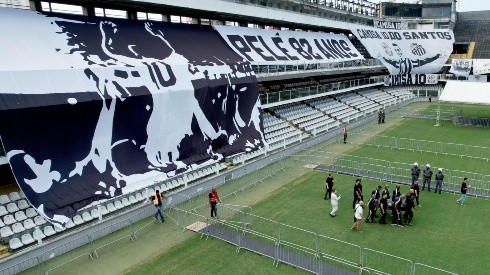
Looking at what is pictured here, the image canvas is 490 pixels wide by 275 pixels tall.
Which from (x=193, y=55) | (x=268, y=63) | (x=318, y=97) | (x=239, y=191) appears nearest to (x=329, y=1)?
(x=318, y=97)

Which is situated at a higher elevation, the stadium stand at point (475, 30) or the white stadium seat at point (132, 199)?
the stadium stand at point (475, 30)

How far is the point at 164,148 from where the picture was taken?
67.1 feet

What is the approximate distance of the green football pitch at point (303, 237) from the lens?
13219mm

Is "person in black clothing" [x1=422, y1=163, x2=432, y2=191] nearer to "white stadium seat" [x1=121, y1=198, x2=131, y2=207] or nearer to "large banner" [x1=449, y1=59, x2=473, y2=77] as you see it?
"white stadium seat" [x1=121, y1=198, x2=131, y2=207]

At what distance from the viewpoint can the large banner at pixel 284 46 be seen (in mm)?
30688

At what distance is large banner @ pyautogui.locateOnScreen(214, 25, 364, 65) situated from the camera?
30.7 meters

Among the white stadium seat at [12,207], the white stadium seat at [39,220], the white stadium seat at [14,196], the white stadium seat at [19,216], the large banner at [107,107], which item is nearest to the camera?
the white stadium seat at [19,216]

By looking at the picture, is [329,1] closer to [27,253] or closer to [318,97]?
[318,97]

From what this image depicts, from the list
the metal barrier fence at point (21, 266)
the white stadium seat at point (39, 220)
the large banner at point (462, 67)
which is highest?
the large banner at point (462, 67)

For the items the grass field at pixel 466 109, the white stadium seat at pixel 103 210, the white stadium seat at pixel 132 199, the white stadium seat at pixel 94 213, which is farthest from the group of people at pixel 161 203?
the grass field at pixel 466 109

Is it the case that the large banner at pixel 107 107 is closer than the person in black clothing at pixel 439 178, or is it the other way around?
the large banner at pixel 107 107

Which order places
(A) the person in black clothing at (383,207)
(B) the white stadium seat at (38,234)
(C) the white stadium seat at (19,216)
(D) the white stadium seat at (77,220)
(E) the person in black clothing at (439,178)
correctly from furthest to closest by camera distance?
(E) the person in black clothing at (439,178) < (A) the person in black clothing at (383,207) < (D) the white stadium seat at (77,220) < (C) the white stadium seat at (19,216) < (B) the white stadium seat at (38,234)

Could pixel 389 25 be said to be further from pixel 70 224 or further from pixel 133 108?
pixel 70 224

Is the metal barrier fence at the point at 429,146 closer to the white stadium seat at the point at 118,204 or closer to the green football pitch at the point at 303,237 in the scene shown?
the green football pitch at the point at 303,237
